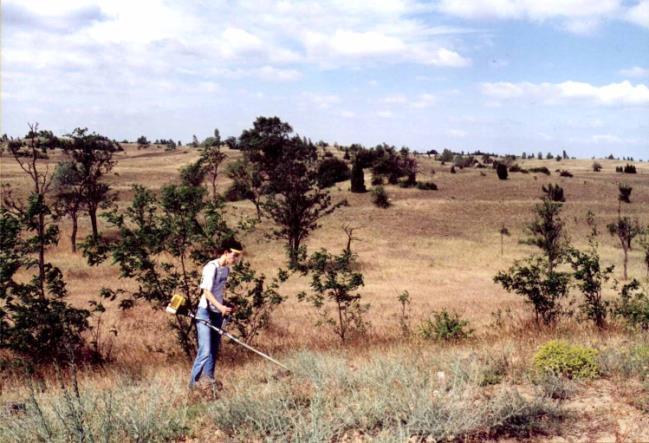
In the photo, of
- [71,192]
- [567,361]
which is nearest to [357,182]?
[71,192]

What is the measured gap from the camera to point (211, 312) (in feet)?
21.6

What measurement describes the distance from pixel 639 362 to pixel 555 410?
69.6 inches

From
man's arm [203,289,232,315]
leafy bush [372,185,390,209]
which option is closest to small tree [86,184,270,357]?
→ man's arm [203,289,232,315]

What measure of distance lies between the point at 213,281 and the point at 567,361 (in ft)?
13.3

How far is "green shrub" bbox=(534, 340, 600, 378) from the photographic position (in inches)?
229

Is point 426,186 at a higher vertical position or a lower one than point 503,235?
higher

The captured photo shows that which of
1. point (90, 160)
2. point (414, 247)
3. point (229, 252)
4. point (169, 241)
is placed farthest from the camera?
point (414, 247)

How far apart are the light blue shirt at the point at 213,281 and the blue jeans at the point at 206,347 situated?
0.27ft

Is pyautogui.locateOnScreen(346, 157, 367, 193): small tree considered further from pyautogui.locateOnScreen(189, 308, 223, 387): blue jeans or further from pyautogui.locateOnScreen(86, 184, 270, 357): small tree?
pyautogui.locateOnScreen(189, 308, 223, 387): blue jeans

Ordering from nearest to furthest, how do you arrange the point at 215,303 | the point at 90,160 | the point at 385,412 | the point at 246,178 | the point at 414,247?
1. the point at 385,412
2. the point at 215,303
3. the point at 90,160
4. the point at 414,247
5. the point at 246,178

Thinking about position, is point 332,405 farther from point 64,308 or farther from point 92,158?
point 92,158

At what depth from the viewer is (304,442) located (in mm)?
4109

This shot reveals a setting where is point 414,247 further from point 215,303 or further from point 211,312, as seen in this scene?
point 215,303

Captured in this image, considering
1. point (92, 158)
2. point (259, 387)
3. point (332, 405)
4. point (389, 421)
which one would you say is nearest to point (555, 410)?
point (389, 421)
